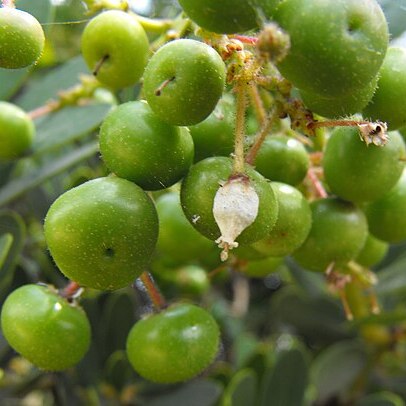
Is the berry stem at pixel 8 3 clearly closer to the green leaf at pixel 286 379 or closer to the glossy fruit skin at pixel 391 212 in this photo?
the glossy fruit skin at pixel 391 212

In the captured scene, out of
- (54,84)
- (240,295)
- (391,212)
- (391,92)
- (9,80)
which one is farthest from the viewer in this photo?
(240,295)

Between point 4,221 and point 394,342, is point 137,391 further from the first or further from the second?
point 394,342

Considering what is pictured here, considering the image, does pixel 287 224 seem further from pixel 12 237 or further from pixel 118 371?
pixel 118 371

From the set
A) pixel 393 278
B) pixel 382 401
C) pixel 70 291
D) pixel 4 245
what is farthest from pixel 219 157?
pixel 393 278

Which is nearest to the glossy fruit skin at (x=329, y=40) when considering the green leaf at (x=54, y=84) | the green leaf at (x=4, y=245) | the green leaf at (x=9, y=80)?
the green leaf at (x=4, y=245)

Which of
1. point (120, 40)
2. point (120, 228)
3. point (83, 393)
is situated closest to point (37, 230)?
point (83, 393)

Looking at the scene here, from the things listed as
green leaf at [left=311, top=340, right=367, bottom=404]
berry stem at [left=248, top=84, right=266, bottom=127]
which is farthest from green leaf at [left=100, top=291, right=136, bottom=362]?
berry stem at [left=248, top=84, right=266, bottom=127]

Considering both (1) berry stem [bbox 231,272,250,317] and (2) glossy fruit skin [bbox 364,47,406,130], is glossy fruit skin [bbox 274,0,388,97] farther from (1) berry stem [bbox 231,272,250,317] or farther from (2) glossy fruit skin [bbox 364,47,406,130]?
(1) berry stem [bbox 231,272,250,317]
